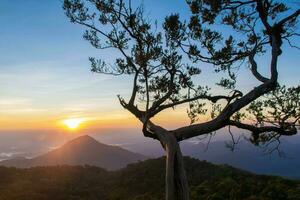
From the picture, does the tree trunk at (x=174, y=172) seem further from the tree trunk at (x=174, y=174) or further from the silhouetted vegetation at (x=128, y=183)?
the silhouetted vegetation at (x=128, y=183)

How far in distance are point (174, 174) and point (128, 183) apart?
4739cm

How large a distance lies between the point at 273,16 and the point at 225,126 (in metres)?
4.58

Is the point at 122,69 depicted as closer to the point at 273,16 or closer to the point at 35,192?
the point at 273,16

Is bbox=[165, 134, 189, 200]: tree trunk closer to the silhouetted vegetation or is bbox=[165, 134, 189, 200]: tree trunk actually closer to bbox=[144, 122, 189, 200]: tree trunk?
bbox=[144, 122, 189, 200]: tree trunk

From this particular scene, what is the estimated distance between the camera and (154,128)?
1141 cm

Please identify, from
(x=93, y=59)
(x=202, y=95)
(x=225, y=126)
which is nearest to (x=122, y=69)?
(x=93, y=59)

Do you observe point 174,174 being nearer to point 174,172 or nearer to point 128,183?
point 174,172

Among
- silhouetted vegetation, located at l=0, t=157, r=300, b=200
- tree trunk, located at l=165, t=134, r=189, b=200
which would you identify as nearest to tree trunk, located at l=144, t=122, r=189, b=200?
tree trunk, located at l=165, t=134, r=189, b=200

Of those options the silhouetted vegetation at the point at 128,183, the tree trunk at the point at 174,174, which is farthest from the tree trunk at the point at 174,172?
A: the silhouetted vegetation at the point at 128,183

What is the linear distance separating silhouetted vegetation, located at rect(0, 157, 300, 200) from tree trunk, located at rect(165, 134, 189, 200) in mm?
16951

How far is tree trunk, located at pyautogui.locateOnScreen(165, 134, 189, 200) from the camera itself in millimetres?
10141

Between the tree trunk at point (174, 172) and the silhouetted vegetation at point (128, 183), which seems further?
the silhouetted vegetation at point (128, 183)

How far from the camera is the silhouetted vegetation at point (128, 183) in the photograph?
2946 centimetres

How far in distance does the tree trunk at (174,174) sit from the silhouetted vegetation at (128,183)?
55.6 ft
